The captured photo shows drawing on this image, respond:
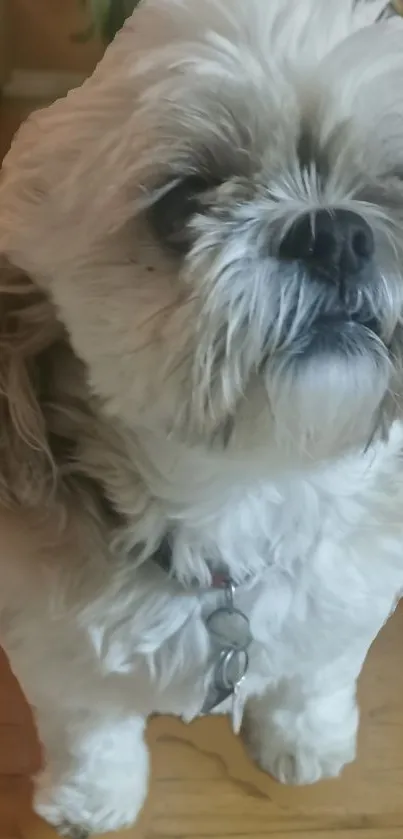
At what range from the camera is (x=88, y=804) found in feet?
3.51

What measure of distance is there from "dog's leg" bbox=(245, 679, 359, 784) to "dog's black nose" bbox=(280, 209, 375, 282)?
23.4 inches

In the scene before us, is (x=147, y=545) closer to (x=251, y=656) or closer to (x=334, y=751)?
(x=251, y=656)

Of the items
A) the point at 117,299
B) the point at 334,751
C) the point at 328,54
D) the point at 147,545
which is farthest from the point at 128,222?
the point at 334,751

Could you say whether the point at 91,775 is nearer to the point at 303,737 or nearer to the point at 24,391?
the point at 303,737

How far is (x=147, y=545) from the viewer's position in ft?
2.54

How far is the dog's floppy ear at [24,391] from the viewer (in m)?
0.74

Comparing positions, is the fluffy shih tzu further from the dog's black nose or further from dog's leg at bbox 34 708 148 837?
dog's leg at bbox 34 708 148 837

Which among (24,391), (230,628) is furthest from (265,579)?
(24,391)

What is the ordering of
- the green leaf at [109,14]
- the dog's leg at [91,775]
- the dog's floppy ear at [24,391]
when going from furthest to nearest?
the green leaf at [109,14], the dog's leg at [91,775], the dog's floppy ear at [24,391]

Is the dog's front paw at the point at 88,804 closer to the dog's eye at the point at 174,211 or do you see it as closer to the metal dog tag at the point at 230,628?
the metal dog tag at the point at 230,628

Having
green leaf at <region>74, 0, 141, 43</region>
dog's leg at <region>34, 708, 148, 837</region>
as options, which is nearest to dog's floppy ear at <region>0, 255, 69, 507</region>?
dog's leg at <region>34, 708, 148, 837</region>

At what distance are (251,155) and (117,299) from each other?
0.12 meters

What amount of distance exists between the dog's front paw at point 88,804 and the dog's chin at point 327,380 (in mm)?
584

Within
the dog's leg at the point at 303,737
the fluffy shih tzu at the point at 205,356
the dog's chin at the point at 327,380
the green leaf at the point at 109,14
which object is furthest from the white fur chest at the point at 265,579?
the green leaf at the point at 109,14
